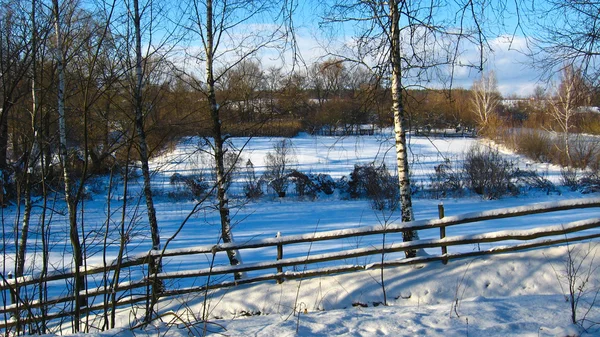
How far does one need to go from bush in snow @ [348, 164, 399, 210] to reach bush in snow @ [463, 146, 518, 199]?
407cm

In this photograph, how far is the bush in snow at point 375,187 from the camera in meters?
17.1

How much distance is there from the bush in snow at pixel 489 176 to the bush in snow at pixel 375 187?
4.07 metres

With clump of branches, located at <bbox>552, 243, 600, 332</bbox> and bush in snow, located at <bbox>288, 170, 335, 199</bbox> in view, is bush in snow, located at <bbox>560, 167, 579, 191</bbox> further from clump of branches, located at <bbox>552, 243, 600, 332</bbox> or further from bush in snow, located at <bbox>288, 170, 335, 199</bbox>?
clump of branches, located at <bbox>552, 243, 600, 332</bbox>

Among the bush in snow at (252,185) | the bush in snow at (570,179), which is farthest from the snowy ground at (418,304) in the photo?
the bush in snow at (570,179)

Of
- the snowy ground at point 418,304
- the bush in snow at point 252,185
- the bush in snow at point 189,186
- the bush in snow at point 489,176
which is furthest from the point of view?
the bush in snow at point 489,176

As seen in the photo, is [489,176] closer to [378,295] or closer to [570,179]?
[570,179]

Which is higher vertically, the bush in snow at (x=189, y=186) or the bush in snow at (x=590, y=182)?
the bush in snow at (x=189, y=186)

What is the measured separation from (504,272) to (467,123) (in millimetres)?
36886

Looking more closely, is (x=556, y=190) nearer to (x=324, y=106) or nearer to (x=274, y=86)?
(x=324, y=106)

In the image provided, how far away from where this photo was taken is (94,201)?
1847 centimetres

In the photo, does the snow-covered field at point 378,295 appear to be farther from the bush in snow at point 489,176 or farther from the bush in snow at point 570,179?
the bush in snow at point 570,179

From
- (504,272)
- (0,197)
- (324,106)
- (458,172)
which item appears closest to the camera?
(0,197)

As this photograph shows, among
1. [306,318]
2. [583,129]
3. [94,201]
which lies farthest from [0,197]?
[583,129]

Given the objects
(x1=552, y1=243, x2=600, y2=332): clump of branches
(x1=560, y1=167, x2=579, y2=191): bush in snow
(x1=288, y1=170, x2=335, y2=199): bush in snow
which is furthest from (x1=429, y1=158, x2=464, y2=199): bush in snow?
(x1=552, y1=243, x2=600, y2=332): clump of branches
